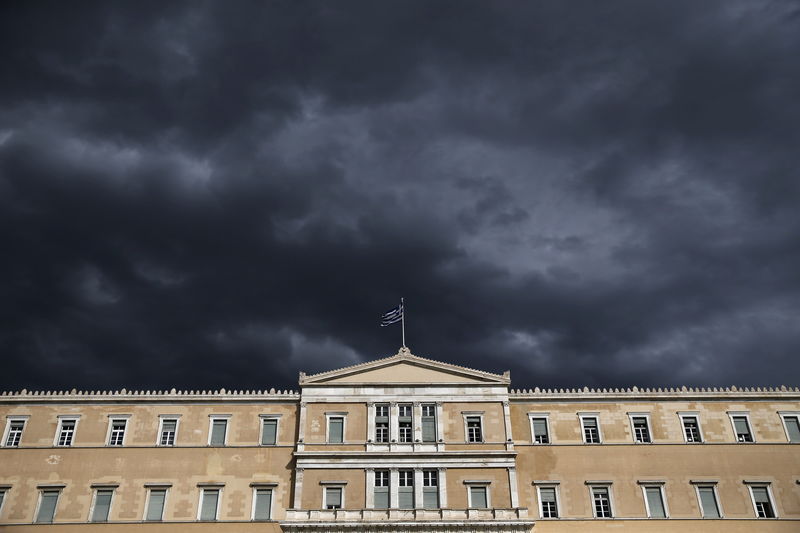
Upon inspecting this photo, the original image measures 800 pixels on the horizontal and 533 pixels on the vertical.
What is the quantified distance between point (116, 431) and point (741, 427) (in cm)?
4068

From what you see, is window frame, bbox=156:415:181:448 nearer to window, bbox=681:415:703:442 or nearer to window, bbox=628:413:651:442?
window, bbox=628:413:651:442

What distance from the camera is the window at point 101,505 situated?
45.0 metres

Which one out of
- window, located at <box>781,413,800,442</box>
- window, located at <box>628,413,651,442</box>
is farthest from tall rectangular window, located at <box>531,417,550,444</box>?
window, located at <box>781,413,800,442</box>

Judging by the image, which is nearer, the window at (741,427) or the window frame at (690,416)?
the window frame at (690,416)

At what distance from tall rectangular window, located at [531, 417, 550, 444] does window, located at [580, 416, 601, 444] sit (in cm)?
245

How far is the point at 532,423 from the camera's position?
4812 centimetres

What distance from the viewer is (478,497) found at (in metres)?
45.1

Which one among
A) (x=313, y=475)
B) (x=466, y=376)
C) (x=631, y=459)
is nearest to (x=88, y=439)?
(x=313, y=475)

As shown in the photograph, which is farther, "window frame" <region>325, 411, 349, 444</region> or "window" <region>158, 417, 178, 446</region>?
"window" <region>158, 417, 178, 446</region>

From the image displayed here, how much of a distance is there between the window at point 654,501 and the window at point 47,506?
36.3 meters

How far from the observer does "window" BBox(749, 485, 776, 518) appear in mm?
45031

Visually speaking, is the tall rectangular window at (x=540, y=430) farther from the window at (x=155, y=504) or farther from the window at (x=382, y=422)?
the window at (x=155, y=504)

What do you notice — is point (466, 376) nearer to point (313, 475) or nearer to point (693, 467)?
point (313, 475)

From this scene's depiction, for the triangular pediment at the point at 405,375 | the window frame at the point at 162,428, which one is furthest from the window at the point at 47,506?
the triangular pediment at the point at 405,375
